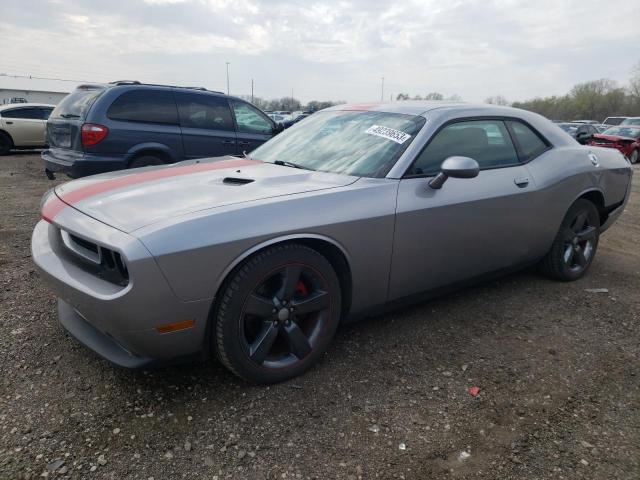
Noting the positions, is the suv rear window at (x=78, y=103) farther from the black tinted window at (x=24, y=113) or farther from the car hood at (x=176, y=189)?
the black tinted window at (x=24, y=113)

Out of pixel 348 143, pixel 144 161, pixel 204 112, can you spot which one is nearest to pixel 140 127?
pixel 144 161

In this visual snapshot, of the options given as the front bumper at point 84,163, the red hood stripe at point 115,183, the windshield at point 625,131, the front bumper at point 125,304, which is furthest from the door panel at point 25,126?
the windshield at point 625,131

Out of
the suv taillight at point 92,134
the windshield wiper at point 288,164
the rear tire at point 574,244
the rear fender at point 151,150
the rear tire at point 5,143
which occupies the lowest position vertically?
the rear tire at point 5,143

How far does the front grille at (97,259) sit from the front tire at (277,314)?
1.49 ft

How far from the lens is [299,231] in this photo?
2350 mm

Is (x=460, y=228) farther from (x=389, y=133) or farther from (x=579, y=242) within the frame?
(x=579, y=242)

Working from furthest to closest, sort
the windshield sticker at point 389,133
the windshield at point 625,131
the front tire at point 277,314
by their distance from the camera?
the windshield at point 625,131, the windshield sticker at point 389,133, the front tire at point 277,314

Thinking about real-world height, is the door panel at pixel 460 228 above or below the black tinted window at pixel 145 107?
below

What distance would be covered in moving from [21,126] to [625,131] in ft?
63.7

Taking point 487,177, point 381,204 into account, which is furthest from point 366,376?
point 487,177

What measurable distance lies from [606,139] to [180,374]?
16782 mm

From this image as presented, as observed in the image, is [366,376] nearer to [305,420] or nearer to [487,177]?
[305,420]

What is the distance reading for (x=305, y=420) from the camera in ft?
7.28

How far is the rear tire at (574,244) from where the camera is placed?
3.89 m
